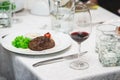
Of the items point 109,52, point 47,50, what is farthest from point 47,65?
point 109,52

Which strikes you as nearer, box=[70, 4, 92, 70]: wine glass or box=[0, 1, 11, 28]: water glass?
box=[70, 4, 92, 70]: wine glass

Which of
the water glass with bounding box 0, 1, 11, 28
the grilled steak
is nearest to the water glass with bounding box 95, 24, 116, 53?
the grilled steak

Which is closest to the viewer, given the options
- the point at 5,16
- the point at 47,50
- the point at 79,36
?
the point at 79,36

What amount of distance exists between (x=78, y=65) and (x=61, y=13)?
501 mm

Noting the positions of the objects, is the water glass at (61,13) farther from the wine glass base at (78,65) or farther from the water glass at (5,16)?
the wine glass base at (78,65)

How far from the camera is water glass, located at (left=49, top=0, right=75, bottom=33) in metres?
1.65

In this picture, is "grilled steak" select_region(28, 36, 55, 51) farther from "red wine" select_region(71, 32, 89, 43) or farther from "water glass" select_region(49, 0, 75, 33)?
"water glass" select_region(49, 0, 75, 33)

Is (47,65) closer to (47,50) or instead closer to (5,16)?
(47,50)

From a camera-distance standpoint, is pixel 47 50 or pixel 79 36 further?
pixel 47 50

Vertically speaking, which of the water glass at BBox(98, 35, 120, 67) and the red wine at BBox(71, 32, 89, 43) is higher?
the red wine at BBox(71, 32, 89, 43)

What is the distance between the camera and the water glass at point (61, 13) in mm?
1652

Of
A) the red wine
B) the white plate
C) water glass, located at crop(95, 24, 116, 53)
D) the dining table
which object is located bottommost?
the dining table

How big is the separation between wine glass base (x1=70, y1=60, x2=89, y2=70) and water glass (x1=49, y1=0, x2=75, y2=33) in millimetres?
377

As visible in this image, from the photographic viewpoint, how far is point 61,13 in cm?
170
